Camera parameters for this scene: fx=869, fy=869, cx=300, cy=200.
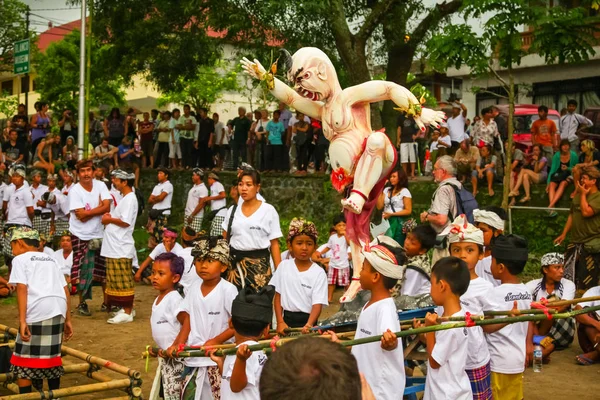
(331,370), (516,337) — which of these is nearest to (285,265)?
(516,337)

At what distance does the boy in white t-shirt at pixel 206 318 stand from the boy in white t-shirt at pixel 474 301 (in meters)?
1.50

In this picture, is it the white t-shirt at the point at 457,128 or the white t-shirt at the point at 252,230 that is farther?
the white t-shirt at the point at 457,128

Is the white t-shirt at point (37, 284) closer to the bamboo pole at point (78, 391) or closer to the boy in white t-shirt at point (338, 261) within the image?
the bamboo pole at point (78, 391)

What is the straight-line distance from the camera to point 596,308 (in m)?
4.69

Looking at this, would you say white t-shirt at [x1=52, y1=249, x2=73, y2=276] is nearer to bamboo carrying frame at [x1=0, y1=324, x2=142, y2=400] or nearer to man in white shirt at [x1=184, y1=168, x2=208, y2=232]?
bamboo carrying frame at [x1=0, y1=324, x2=142, y2=400]

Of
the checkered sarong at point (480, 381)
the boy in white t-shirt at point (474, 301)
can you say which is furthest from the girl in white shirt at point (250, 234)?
the checkered sarong at point (480, 381)

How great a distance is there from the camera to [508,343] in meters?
5.70

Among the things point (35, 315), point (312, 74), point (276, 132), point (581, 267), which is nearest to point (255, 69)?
Result: point (312, 74)

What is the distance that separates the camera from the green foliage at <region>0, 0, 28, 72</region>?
36781mm

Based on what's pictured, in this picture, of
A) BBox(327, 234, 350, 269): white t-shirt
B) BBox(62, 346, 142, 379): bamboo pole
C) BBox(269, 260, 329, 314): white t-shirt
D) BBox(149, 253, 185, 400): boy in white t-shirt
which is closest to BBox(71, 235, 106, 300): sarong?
BBox(327, 234, 350, 269): white t-shirt

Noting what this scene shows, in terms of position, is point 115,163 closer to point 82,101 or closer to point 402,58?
point 82,101

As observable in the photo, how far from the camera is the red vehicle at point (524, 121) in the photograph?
17325 millimetres

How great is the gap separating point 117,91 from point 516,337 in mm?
→ 33980

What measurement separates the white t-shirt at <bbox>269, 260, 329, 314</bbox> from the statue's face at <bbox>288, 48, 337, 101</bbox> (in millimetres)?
1444
